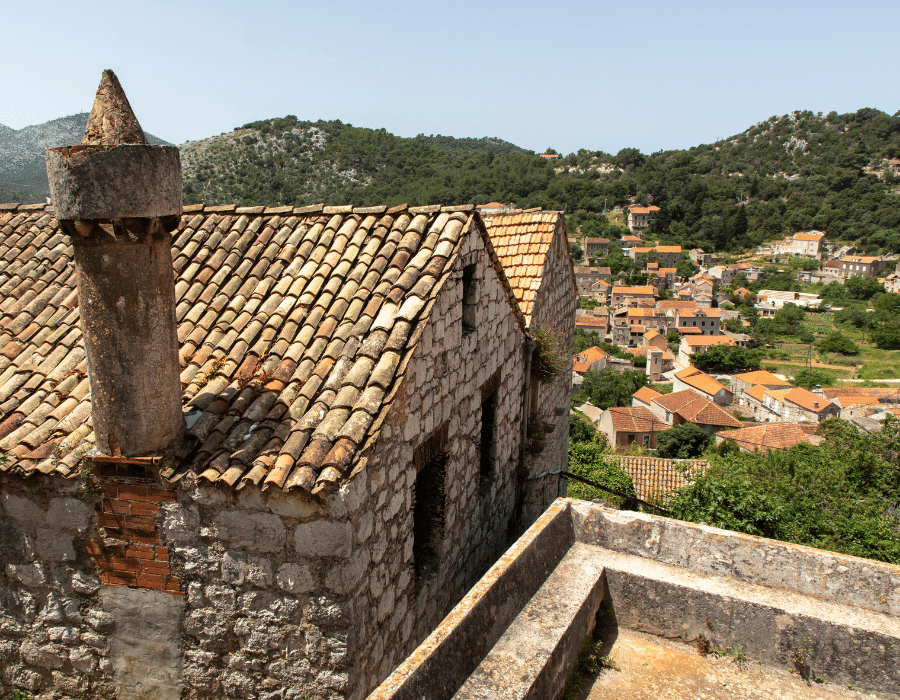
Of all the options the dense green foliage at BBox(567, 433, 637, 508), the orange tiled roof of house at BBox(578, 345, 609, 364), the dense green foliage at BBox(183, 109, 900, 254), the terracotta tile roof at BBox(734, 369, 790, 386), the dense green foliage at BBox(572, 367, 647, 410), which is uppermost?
the dense green foliage at BBox(183, 109, 900, 254)

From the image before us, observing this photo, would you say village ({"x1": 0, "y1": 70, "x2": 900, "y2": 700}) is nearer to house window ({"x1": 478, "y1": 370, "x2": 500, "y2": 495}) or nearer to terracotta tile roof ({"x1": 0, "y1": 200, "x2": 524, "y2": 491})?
terracotta tile roof ({"x1": 0, "y1": 200, "x2": 524, "y2": 491})

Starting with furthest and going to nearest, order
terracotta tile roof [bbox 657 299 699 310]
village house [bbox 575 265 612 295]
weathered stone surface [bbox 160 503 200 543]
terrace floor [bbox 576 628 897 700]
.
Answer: village house [bbox 575 265 612 295] → terracotta tile roof [bbox 657 299 699 310] → weathered stone surface [bbox 160 503 200 543] → terrace floor [bbox 576 628 897 700]

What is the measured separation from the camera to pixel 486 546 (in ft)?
23.2

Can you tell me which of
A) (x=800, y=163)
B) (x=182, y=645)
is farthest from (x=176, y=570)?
(x=800, y=163)

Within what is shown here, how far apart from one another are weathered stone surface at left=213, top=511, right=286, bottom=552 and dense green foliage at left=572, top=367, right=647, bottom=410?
208ft

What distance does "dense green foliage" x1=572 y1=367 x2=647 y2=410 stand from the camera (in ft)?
224

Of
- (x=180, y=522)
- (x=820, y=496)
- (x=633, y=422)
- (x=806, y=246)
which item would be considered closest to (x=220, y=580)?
(x=180, y=522)

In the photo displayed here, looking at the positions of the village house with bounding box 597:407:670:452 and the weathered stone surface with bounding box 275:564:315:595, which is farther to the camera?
the village house with bounding box 597:407:670:452

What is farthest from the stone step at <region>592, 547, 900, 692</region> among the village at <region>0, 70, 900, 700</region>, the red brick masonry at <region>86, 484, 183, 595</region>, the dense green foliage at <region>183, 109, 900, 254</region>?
the dense green foliage at <region>183, 109, 900, 254</region>

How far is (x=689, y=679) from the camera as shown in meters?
3.45

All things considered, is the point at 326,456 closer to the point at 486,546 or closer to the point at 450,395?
the point at 450,395

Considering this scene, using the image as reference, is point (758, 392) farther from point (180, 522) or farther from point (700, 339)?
point (180, 522)

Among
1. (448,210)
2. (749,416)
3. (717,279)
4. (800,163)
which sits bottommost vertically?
(749,416)

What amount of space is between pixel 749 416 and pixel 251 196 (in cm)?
5980
